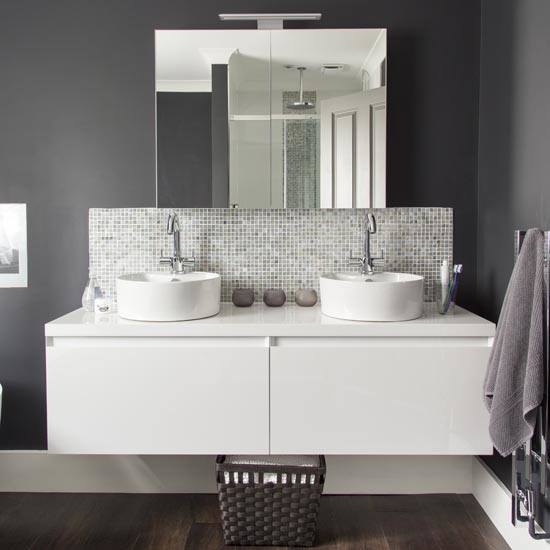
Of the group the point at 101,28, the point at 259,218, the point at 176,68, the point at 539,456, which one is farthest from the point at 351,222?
the point at 101,28

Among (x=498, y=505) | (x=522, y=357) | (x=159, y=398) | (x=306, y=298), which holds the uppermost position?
(x=306, y=298)

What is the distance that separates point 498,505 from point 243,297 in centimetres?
136

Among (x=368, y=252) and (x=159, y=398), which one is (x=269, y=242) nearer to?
(x=368, y=252)

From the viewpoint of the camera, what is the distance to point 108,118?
2723mm

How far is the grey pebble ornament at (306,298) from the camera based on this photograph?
8.65ft

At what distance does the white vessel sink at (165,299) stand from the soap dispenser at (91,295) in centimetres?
23

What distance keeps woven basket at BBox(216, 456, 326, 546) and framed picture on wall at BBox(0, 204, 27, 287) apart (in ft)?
4.29

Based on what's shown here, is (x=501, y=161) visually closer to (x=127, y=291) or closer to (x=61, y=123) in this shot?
(x=127, y=291)

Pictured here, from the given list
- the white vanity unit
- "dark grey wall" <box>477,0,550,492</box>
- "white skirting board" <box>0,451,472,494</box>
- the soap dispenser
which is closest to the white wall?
"white skirting board" <box>0,451,472,494</box>

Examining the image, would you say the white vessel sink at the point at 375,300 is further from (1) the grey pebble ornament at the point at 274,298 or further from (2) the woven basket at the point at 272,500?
(2) the woven basket at the point at 272,500

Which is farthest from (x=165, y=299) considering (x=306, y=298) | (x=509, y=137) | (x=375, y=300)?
(x=509, y=137)

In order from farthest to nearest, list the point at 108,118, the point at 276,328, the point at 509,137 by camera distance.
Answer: the point at 108,118 < the point at 509,137 < the point at 276,328

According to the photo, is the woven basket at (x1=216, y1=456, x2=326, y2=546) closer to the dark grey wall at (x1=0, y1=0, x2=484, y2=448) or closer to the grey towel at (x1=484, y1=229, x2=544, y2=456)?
the grey towel at (x1=484, y1=229, x2=544, y2=456)

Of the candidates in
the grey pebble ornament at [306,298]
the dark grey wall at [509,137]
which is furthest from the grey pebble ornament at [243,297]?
the dark grey wall at [509,137]
